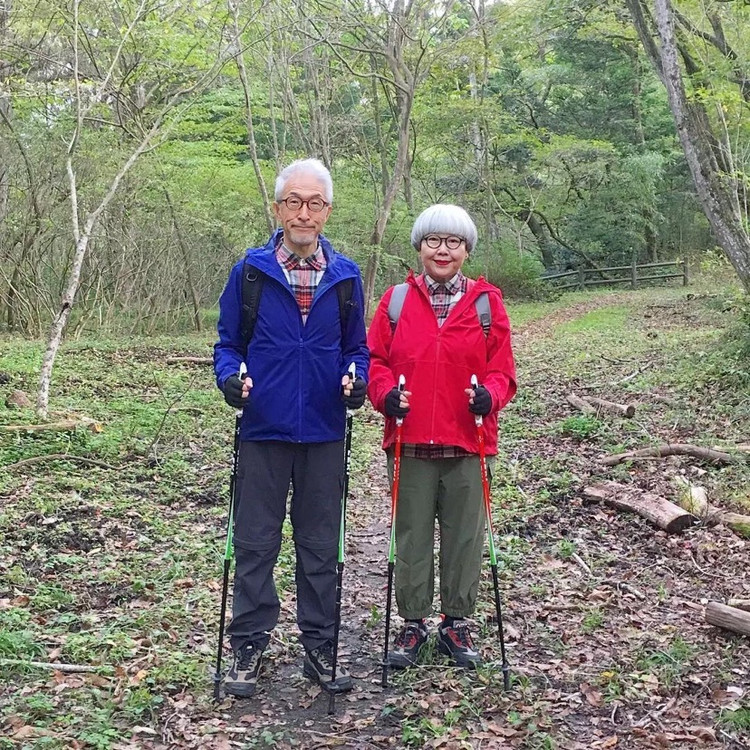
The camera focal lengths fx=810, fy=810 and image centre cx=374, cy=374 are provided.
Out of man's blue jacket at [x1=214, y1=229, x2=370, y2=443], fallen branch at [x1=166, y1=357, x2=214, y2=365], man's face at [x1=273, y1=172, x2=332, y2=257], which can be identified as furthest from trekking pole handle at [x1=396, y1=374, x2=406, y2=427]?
fallen branch at [x1=166, y1=357, x2=214, y2=365]

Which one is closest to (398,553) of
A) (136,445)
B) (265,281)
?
(265,281)

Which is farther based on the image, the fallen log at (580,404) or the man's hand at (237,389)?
the fallen log at (580,404)

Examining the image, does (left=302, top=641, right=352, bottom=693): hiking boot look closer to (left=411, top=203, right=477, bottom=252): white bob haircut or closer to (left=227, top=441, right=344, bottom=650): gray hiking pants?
(left=227, top=441, right=344, bottom=650): gray hiking pants

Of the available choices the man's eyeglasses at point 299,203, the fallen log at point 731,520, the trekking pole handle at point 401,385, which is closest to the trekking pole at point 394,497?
the trekking pole handle at point 401,385

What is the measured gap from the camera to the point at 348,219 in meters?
20.7

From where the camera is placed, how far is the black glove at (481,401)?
3.57 metres

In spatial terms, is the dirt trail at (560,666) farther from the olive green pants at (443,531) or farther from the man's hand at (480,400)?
the man's hand at (480,400)

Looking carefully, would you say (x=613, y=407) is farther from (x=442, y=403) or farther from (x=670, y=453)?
(x=442, y=403)

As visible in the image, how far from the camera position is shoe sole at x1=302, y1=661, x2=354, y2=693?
3.62 metres

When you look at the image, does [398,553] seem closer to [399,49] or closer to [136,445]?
[136,445]

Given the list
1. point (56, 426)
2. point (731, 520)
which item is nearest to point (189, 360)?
point (56, 426)

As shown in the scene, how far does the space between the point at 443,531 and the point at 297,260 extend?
4.74 feet

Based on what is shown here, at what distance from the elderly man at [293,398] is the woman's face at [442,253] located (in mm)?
350

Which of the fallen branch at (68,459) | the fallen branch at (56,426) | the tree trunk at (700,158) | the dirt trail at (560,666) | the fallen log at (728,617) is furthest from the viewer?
the tree trunk at (700,158)
